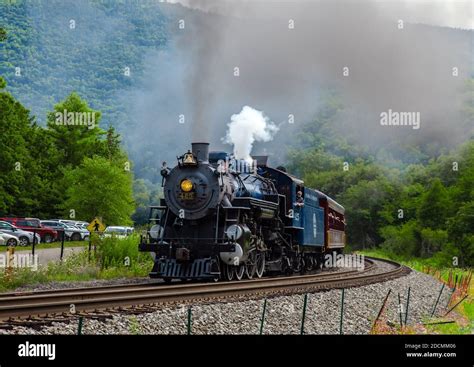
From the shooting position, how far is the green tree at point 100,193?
47.7 metres

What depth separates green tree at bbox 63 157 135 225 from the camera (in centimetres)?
4766

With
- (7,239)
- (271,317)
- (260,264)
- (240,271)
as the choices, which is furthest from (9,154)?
(271,317)

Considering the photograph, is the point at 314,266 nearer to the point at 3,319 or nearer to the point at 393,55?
the point at 3,319

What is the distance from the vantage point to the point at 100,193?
47.8 meters

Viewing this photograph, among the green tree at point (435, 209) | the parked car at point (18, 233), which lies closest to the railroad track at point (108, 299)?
the parked car at point (18, 233)

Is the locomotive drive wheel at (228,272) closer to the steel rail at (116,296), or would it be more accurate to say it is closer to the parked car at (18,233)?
the steel rail at (116,296)

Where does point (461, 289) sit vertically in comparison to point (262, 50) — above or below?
below

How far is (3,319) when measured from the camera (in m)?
9.27

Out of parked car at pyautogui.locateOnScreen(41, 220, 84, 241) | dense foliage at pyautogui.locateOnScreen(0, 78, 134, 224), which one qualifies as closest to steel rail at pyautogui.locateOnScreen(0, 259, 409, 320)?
dense foliage at pyautogui.locateOnScreen(0, 78, 134, 224)

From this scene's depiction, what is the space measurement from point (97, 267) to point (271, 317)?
442 inches

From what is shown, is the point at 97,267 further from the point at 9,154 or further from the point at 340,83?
the point at 340,83
